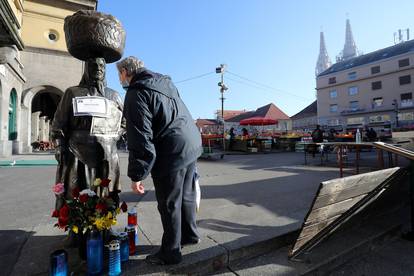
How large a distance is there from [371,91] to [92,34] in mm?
56226

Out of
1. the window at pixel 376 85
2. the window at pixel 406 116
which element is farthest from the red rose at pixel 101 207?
the window at pixel 376 85

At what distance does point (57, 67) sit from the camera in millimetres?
16234

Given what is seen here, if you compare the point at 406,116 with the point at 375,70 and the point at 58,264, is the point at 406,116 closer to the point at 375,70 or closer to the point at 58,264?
the point at 375,70

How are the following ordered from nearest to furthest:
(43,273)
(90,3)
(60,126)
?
(43,273) → (60,126) → (90,3)

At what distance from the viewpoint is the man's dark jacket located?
76.3 inches

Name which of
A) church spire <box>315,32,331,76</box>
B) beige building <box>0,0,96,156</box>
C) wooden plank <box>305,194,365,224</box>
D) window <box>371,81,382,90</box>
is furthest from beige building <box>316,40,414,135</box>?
church spire <box>315,32,331,76</box>

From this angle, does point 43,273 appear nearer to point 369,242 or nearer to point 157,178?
point 157,178

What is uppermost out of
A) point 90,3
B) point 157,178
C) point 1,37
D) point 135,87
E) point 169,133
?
point 90,3

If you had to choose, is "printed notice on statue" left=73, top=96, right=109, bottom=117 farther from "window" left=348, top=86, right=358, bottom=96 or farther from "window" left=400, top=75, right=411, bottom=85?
"window" left=348, top=86, right=358, bottom=96

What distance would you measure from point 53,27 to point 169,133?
18.9 metres

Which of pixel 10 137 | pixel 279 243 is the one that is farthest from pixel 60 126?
pixel 10 137

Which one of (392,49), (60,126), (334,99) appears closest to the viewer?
(60,126)

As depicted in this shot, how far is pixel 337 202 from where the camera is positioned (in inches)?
90.2

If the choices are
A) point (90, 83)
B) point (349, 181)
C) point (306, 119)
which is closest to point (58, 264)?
point (90, 83)
